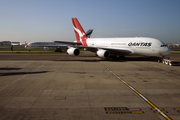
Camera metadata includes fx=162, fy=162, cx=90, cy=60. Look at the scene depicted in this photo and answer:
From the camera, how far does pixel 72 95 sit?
33.0ft

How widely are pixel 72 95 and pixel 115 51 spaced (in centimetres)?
2248

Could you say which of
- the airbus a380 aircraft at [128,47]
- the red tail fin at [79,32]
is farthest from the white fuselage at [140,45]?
the red tail fin at [79,32]

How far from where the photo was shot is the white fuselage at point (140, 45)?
28562 millimetres

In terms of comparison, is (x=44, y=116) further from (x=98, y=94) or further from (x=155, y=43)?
→ (x=155, y=43)

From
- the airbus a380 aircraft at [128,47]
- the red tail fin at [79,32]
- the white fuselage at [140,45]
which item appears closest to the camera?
the white fuselage at [140,45]

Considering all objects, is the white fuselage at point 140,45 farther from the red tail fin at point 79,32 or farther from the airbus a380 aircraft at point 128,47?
the red tail fin at point 79,32

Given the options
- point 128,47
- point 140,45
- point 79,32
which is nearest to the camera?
point 140,45

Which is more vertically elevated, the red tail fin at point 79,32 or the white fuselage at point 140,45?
the red tail fin at point 79,32

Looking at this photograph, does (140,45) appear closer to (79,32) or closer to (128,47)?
(128,47)

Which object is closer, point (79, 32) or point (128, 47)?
point (128, 47)

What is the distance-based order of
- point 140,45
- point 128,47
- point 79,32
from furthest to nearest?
point 79,32 → point 128,47 → point 140,45

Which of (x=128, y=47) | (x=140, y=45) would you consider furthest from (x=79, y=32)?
(x=140, y=45)

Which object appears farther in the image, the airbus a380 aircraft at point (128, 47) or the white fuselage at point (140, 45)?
the airbus a380 aircraft at point (128, 47)

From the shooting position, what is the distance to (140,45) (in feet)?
98.4
